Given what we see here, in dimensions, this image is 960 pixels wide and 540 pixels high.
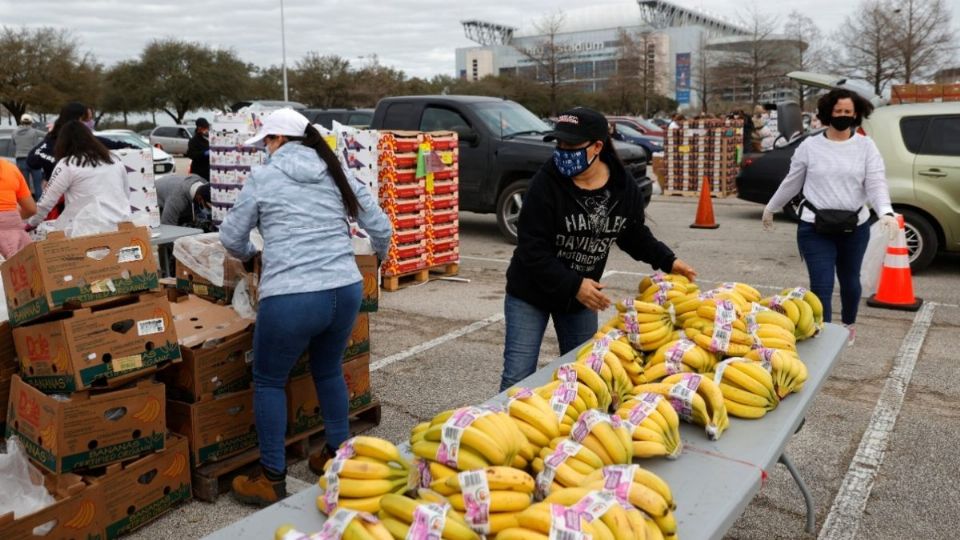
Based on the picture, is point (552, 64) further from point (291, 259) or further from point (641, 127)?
point (291, 259)

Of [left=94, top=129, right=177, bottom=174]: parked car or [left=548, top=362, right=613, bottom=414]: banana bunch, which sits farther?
[left=94, top=129, right=177, bottom=174]: parked car

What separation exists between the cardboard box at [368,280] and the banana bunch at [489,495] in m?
2.96

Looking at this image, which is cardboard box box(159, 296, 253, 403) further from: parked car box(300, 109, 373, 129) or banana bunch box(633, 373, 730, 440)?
parked car box(300, 109, 373, 129)

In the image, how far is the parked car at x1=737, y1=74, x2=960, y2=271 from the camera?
8828 mm

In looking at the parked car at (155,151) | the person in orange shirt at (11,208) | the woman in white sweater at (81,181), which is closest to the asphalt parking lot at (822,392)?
the woman in white sweater at (81,181)

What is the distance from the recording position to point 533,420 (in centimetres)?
238

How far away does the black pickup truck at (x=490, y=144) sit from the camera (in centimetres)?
1098

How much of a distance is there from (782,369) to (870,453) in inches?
76.2

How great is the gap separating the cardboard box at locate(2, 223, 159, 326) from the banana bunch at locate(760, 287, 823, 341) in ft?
9.79

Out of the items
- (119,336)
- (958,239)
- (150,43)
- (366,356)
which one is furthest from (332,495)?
(150,43)

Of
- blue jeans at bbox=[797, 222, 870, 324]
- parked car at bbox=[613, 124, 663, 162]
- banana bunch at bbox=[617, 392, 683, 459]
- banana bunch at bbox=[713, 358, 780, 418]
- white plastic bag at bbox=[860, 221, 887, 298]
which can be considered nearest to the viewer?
banana bunch at bbox=[617, 392, 683, 459]

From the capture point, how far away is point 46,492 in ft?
11.8

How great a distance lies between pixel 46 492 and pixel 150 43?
2308 inches

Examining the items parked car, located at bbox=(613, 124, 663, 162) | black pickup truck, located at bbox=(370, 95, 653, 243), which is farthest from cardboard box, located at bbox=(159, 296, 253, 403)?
parked car, located at bbox=(613, 124, 663, 162)
